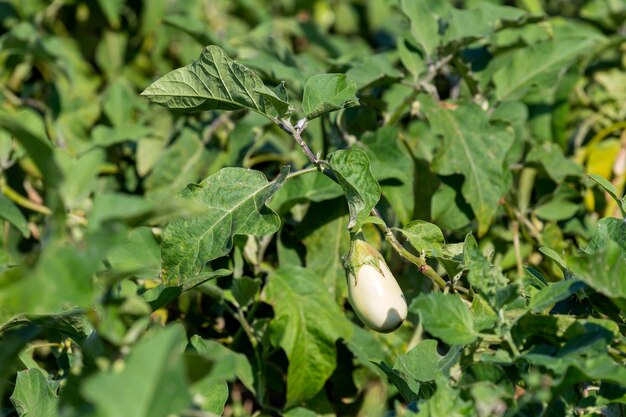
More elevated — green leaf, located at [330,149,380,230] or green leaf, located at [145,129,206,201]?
green leaf, located at [330,149,380,230]

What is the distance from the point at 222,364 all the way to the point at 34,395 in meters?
0.42

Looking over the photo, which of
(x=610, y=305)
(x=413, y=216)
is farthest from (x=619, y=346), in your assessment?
(x=413, y=216)

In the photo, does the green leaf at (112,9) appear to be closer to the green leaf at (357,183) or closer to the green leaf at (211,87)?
the green leaf at (211,87)

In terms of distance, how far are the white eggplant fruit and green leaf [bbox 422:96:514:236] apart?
0.47 meters

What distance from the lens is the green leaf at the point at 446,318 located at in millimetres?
851

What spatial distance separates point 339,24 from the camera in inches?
124

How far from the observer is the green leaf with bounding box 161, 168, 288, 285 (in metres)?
1.10

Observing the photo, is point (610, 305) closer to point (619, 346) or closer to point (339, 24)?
point (619, 346)

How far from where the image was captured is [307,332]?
1.42 metres

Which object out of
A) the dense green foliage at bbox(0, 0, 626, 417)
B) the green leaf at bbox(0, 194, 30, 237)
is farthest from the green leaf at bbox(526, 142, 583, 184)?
the green leaf at bbox(0, 194, 30, 237)

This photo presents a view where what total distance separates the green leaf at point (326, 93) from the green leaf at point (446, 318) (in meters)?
0.33

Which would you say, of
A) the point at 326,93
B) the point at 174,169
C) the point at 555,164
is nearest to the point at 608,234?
the point at 326,93

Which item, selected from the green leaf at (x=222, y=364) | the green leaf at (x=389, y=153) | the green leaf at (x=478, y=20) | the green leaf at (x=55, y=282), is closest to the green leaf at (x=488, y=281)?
the green leaf at (x=222, y=364)

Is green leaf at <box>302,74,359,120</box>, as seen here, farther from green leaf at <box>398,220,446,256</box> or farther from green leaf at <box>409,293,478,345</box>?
green leaf at <box>409,293,478,345</box>
